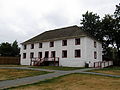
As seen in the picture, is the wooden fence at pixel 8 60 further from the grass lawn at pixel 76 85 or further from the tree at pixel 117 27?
the grass lawn at pixel 76 85

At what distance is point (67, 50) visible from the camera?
30.8m

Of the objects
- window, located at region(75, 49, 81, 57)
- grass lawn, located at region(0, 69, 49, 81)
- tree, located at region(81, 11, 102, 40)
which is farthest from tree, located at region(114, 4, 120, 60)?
grass lawn, located at region(0, 69, 49, 81)

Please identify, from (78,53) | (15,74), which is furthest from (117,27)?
(15,74)

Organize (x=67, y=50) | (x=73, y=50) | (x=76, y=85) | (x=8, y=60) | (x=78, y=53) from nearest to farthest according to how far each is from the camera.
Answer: (x=76, y=85)
(x=78, y=53)
(x=73, y=50)
(x=67, y=50)
(x=8, y=60)

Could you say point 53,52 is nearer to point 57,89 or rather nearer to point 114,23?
point 114,23

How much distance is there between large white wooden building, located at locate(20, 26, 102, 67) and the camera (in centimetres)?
2905

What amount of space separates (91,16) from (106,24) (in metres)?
5.85

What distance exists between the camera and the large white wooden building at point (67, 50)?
29.0 metres

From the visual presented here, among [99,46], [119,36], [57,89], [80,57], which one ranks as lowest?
[57,89]

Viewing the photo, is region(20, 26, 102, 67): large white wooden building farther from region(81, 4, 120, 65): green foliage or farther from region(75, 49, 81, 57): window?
region(81, 4, 120, 65): green foliage

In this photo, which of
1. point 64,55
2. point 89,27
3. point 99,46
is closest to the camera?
point 64,55

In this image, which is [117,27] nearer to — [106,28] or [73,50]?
[106,28]

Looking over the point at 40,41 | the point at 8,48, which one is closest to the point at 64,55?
the point at 40,41

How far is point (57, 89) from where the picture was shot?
9.59 metres
